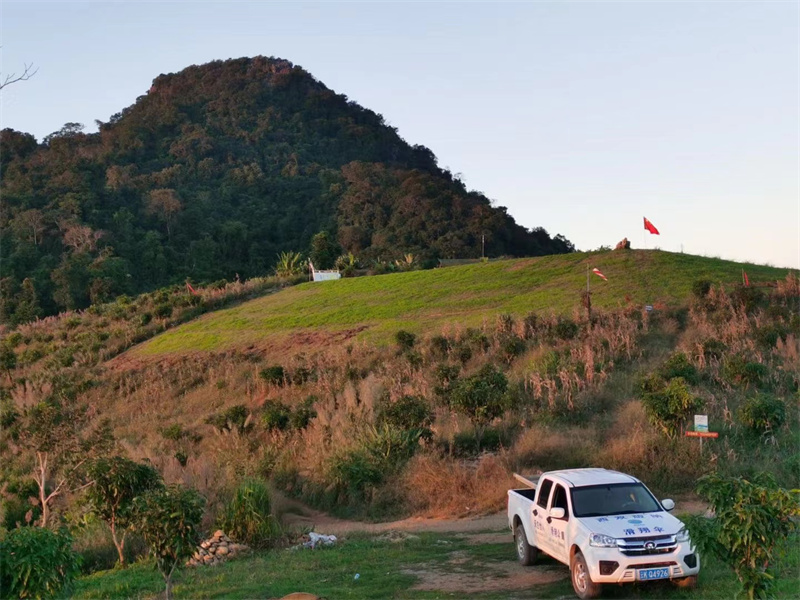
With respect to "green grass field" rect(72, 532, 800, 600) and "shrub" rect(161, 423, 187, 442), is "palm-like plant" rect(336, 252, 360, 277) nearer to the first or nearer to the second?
"shrub" rect(161, 423, 187, 442)

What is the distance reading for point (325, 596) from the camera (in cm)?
1140

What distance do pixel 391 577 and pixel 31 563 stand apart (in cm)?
584

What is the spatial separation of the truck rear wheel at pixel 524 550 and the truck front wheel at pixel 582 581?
1693 mm

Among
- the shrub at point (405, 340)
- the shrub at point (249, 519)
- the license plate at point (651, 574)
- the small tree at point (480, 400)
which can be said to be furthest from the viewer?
the shrub at point (405, 340)

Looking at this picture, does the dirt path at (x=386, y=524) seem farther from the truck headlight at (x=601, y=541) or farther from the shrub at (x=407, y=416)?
the truck headlight at (x=601, y=541)

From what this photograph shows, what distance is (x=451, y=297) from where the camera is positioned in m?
44.6

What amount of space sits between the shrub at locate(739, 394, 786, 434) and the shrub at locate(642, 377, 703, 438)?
136 centimetres

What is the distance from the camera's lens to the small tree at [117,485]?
49.5ft

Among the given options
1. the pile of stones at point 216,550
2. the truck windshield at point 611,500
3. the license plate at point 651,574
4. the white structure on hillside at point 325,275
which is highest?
the white structure on hillside at point 325,275

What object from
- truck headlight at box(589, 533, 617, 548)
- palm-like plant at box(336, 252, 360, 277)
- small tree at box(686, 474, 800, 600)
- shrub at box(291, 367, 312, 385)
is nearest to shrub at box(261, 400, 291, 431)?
shrub at box(291, 367, 312, 385)

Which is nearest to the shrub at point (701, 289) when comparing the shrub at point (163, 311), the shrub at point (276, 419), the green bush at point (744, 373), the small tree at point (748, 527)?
the green bush at point (744, 373)

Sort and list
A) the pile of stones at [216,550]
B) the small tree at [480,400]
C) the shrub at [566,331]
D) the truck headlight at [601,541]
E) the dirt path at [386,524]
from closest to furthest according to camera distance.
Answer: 1. the truck headlight at [601,541]
2. the pile of stones at [216,550]
3. the dirt path at [386,524]
4. the small tree at [480,400]
5. the shrub at [566,331]

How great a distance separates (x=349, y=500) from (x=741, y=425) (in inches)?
401

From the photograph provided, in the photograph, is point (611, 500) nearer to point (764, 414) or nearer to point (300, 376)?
point (764, 414)
